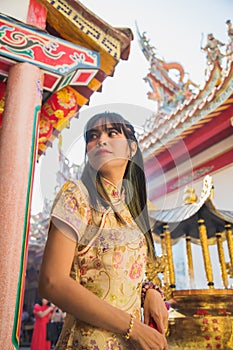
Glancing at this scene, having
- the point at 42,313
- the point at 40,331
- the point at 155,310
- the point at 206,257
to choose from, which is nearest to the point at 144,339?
the point at 155,310

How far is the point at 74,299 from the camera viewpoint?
540 mm

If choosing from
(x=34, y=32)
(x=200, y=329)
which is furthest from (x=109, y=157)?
(x=34, y=32)

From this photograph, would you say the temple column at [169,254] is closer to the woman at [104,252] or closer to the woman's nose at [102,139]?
the woman at [104,252]

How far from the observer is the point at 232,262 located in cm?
240

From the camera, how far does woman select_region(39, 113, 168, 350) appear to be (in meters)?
0.55

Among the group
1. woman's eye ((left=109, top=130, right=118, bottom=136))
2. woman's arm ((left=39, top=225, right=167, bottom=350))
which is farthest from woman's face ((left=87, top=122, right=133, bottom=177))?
woman's arm ((left=39, top=225, right=167, bottom=350))

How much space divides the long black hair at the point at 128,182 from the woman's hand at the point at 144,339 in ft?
0.74

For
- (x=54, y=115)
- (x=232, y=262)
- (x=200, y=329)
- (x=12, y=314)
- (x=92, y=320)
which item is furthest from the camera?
(x=54, y=115)

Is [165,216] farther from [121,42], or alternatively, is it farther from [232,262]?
[121,42]

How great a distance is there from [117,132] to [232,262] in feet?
6.79

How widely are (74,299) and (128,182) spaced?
1.17 feet

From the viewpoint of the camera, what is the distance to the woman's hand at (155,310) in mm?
634

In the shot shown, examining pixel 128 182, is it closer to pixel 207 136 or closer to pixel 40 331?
pixel 207 136

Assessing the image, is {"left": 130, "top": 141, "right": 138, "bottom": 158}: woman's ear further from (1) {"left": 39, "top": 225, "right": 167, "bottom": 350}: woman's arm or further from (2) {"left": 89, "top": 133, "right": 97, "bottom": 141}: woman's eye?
(1) {"left": 39, "top": 225, "right": 167, "bottom": 350}: woman's arm
